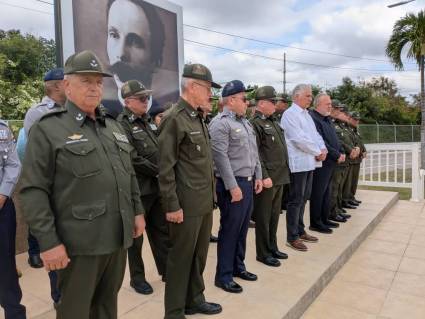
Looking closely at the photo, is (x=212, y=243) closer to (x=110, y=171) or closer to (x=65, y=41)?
(x=65, y=41)

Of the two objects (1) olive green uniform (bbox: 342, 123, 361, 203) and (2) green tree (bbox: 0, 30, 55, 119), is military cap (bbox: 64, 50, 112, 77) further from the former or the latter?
(2) green tree (bbox: 0, 30, 55, 119)

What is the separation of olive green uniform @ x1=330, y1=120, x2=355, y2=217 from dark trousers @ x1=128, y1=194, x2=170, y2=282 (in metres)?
2.97

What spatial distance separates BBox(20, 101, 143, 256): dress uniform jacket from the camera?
5.65 feet

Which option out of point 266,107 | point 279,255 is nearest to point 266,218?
point 279,255

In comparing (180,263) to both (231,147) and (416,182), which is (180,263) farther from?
(416,182)

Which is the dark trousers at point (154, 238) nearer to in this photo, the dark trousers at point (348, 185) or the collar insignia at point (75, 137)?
the collar insignia at point (75, 137)

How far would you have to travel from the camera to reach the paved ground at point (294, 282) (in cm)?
297

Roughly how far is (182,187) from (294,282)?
1.55 m

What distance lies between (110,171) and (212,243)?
3.09 metres

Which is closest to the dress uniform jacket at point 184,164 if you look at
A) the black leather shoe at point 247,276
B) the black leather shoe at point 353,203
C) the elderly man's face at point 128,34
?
the black leather shoe at point 247,276

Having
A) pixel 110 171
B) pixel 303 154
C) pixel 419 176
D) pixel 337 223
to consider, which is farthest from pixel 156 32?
pixel 419 176

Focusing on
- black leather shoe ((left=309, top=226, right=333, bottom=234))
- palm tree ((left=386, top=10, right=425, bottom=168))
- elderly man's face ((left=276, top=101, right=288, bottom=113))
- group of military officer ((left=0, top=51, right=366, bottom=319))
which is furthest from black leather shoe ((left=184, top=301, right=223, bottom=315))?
palm tree ((left=386, top=10, right=425, bottom=168))

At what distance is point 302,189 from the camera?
432 cm

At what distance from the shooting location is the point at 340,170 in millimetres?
5605
